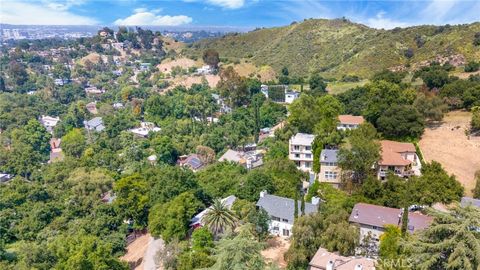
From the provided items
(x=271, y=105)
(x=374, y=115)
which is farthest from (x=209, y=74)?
(x=374, y=115)

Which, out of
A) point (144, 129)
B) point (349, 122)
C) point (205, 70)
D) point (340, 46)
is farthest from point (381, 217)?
point (340, 46)

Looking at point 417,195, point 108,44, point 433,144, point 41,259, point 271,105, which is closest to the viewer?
point 41,259

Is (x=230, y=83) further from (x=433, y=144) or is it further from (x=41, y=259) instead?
A: (x=41, y=259)

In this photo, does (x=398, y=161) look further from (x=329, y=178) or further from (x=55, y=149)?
(x=55, y=149)

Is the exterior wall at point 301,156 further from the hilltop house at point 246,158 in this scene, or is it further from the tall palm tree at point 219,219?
the tall palm tree at point 219,219

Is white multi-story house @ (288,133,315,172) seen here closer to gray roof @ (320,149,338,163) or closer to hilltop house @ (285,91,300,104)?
gray roof @ (320,149,338,163)

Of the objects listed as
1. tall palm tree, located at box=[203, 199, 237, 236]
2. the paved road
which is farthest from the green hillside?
the paved road
